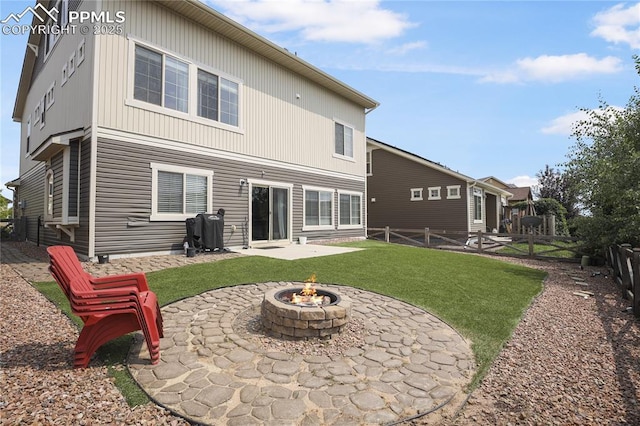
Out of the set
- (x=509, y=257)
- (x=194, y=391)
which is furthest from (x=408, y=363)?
(x=509, y=257)

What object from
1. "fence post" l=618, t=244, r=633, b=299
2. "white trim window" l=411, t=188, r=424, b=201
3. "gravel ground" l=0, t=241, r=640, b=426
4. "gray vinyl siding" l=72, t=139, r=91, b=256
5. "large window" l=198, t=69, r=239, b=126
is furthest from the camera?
"white trim window" l=411, t=188, r=424, b=201

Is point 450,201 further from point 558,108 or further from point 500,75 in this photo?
point 500,75

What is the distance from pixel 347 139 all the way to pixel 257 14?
739 centimetres

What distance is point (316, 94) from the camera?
48.2ft

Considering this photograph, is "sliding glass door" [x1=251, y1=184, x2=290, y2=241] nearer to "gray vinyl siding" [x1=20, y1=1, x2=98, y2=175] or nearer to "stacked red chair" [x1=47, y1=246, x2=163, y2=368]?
"gray vinyl siding" [x1=20, y1=1, x2=98, y2=175]

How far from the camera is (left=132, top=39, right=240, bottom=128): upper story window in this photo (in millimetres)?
8922

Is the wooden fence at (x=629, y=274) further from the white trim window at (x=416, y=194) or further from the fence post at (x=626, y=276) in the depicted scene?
the white trim window at (x=416, y=194)

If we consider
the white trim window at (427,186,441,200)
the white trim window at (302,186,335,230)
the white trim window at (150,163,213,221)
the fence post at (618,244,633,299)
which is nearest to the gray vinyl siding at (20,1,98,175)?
the white trim window at (150,163,213,221)

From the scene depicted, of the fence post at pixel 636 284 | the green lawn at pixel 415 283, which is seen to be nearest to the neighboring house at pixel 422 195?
the green lawn at pixel 415 283

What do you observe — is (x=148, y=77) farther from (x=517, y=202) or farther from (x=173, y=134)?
(x=517, y=202)

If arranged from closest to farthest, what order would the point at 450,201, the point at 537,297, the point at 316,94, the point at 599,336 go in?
the point at 599,336 < the point at 537,297 < the point at 316,94 < the point at 450,201

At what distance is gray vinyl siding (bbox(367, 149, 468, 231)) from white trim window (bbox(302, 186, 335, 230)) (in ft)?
27.6

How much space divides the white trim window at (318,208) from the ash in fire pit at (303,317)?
9387 mm

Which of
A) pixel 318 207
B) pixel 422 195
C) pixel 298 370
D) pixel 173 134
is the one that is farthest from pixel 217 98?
pixel 422 195
